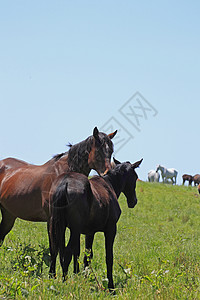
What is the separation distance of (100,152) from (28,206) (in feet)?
5.61

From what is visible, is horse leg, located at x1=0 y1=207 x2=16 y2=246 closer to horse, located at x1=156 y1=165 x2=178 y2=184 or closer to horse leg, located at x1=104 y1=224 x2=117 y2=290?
horse leg, located at x1=104 y1=224 x2=117 y2=290

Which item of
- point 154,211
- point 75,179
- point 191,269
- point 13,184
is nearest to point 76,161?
point 75,179

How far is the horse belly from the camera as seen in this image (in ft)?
22.7

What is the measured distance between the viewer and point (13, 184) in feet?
24.8

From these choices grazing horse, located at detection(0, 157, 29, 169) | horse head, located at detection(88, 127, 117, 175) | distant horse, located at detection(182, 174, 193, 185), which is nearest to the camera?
horse head, located at detection(88, 127, 117, 175)

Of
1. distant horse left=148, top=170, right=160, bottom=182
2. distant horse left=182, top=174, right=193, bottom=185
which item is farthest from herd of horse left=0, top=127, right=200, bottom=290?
distant horse left=182, top=174, right=193, bottom=185

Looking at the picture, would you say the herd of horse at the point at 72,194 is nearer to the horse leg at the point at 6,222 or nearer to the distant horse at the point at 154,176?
the horse leg at the point at 6,222

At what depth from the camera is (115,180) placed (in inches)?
269

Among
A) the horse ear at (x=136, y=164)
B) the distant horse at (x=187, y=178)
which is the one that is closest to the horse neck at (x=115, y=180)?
the horse ear at (x=136, y=164)

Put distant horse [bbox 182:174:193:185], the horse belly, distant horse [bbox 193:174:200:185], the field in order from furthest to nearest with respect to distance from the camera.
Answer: distant horse [bbox 182:174:193:185] < distant horse [bbox 193:174:200:185] < the horse belly < the field

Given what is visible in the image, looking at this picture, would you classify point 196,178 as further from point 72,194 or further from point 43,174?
point 72,194

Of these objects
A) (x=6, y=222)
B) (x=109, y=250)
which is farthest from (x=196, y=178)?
(x=109, y=250)

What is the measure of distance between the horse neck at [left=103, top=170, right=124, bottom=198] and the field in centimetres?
65

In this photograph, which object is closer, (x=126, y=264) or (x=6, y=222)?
(x=126, y=264)
